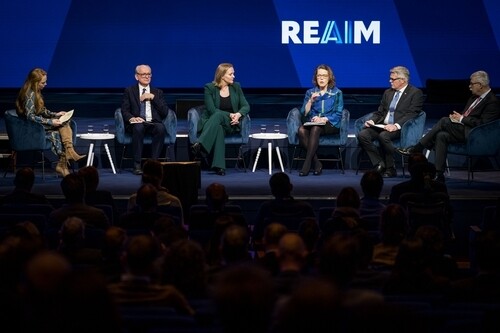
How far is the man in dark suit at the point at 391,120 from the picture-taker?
895 cm

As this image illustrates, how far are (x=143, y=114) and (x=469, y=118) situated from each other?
3.29 meters

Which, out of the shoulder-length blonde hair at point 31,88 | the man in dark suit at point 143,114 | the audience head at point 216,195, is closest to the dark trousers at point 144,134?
the man in dark suit at point 143,114

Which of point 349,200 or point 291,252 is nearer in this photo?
point 291,252

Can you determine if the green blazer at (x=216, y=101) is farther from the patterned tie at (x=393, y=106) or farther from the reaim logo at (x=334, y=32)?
the reaim logo at (x=334, y=32)

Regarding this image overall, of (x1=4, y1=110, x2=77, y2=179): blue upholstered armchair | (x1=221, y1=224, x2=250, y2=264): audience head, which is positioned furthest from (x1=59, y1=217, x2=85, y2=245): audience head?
(x1=4, y1=110, x2=77, y2=179): blue upholstered armchair

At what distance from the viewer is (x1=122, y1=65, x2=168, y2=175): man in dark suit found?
29.8 feet

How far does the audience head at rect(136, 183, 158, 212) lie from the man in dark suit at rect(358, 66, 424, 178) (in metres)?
3.98

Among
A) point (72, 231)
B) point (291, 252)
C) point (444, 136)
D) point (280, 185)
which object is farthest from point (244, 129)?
point (291, 252)

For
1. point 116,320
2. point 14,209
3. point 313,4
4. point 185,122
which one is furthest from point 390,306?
point 313,4

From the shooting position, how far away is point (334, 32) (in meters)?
11.7

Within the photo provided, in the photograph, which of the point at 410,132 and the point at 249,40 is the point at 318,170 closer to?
the point at 410,132

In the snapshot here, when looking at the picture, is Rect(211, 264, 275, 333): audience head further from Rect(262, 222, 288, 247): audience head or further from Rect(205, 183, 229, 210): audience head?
Rect(205, 183, 229, 210): audience head

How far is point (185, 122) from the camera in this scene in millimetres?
11023

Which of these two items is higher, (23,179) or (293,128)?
(293,128)
